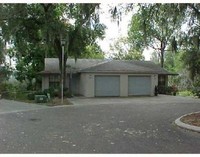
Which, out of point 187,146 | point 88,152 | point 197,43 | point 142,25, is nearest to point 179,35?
point 197,43

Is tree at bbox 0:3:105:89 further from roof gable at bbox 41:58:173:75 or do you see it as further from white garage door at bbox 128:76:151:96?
white garage door at bbox 128:76:151:96

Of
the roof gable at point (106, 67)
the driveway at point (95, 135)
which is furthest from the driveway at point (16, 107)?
the roof gable at point (106, 67)

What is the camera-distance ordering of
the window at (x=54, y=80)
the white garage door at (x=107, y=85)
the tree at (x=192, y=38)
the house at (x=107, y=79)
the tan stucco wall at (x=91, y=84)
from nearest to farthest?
the tree at (x=192, y=38) < the tan stucco wall at (x=91, y=84) < the house at (x=107, y=79) < the white garage door at (x=107, y=85) < the window at (x=54, y=80)

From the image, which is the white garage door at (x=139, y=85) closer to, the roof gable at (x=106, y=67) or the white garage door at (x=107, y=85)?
the roof gable at (x=106, y=67)

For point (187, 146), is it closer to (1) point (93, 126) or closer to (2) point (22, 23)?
(1) point (93, 126)

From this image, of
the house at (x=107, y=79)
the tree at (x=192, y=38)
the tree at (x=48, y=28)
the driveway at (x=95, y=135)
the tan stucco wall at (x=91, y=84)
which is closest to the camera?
the driveway at (x=95, y=135)

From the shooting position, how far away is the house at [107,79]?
86.6 ft

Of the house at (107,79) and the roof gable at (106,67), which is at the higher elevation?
the roof gable at (106,67)

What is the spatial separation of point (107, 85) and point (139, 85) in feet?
9.07

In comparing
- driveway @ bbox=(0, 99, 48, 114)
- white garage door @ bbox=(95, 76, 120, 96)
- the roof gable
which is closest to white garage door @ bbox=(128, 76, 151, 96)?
the roof gable

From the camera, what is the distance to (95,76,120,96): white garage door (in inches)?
1048

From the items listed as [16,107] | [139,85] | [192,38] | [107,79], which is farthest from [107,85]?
[192,38]

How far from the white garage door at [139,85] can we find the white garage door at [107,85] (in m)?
1.13

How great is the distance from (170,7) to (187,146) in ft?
20.8
